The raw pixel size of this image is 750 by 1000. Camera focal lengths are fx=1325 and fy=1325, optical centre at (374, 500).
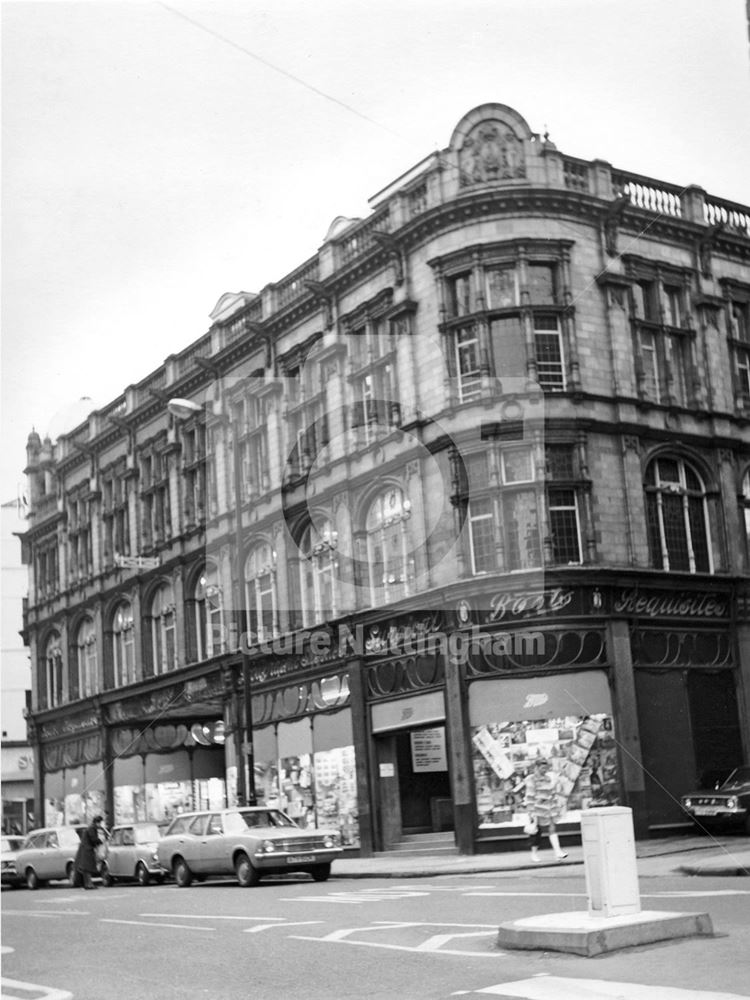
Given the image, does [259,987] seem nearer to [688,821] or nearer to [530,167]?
[688,821]

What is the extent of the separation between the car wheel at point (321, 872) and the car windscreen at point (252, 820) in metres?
0.96

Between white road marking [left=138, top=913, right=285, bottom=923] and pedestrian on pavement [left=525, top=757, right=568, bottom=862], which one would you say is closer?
white road marking [left=138, top=913, right=285, bottom=923]

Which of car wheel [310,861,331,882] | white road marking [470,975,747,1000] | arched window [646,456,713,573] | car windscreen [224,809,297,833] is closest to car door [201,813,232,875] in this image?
car windscreen [224,809,297,833]

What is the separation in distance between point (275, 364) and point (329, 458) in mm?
3957

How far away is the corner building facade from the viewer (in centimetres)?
2828

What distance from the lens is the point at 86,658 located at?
4878 centimetres

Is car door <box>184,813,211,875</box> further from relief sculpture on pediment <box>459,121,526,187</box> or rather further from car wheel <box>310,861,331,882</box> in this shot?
relief sculpture on pediment <box>459,121,526,187</box>

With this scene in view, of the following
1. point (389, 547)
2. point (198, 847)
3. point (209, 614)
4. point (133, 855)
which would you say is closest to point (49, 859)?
point (133, 855)

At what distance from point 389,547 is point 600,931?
71.2 ft

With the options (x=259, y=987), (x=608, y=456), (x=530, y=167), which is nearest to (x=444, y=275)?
(x=530, y=167)

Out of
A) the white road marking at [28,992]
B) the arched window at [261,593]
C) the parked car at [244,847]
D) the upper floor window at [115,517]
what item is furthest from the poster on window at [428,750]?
the white road marking at [28,992]

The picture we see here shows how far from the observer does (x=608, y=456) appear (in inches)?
1163

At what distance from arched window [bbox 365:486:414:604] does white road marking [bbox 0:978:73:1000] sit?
1998 cm

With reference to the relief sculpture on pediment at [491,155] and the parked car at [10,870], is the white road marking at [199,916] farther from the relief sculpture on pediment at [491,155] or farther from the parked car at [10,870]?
the relief sculpture on pediment at [491,155]
